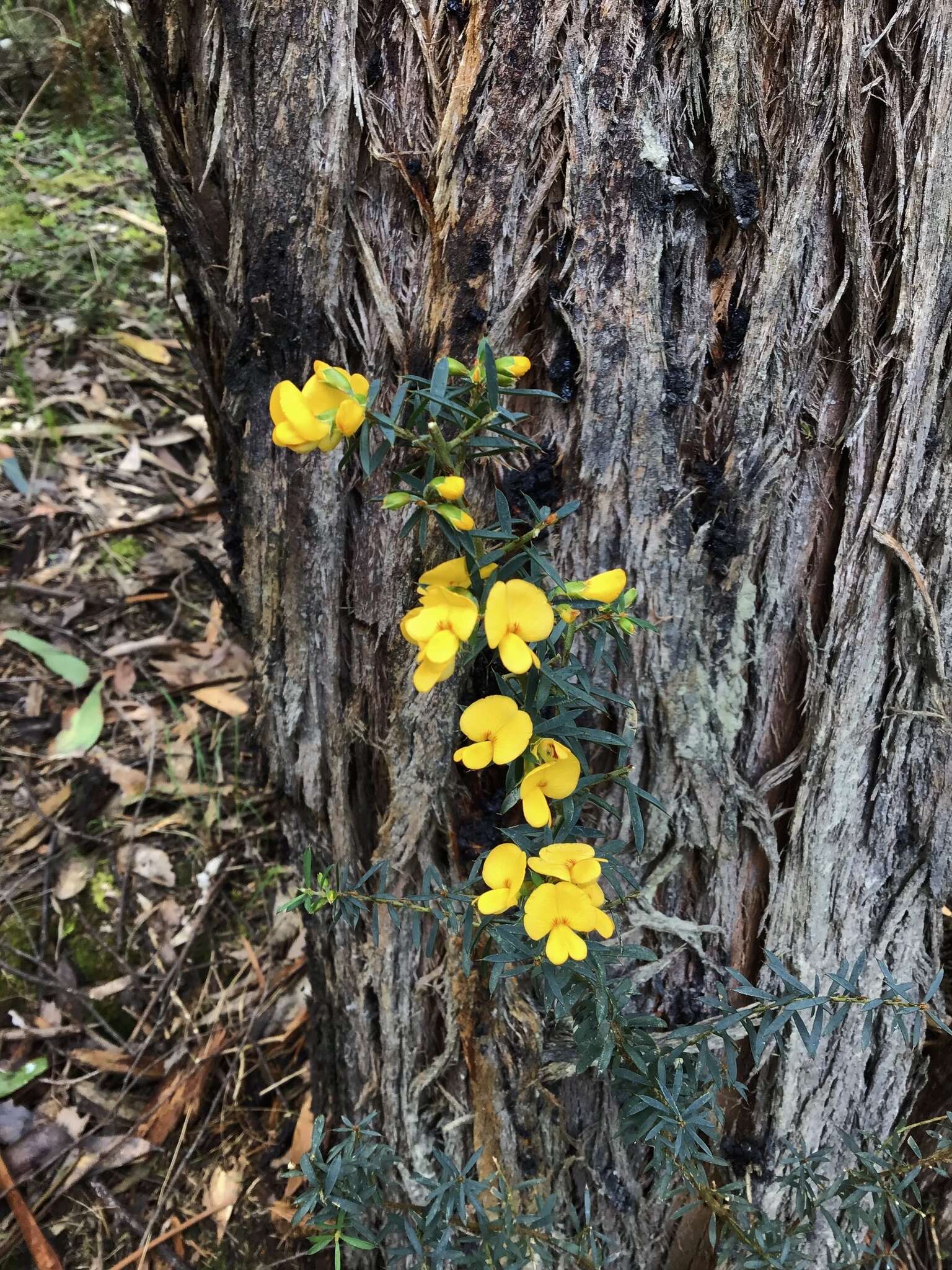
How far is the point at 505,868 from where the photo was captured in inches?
43.0

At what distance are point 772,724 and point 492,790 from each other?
0.50 m

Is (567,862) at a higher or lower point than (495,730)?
lower

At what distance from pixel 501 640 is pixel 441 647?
8 cm

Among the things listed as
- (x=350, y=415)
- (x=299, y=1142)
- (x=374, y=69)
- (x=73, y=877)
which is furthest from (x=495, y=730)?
(x=73, y=877)

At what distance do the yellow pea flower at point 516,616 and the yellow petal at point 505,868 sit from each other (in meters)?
0.25

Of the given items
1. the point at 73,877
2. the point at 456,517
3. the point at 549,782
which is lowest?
the point at 73,877

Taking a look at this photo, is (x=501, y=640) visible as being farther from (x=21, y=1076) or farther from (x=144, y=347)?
(x=144, y=347)

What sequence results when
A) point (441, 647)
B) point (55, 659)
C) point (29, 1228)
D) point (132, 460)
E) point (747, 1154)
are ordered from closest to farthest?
point (441, 647), point (747, 1154), point (29, 1228), point (55, 659), point (132, 460)

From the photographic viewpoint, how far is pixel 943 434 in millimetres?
1400

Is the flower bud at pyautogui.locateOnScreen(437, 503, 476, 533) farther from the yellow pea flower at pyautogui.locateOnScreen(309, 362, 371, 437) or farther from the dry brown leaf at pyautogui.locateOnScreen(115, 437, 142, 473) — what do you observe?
the dry brown leaf at pyautogui.locateOnScreen(115, 437, 142, 473)

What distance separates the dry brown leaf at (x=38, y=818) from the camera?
100 inches

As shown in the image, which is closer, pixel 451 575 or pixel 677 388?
pixel 451 575

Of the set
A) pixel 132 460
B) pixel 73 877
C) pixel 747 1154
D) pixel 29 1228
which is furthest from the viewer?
pixel 132 460

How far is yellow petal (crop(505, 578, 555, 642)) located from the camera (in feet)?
3.26
